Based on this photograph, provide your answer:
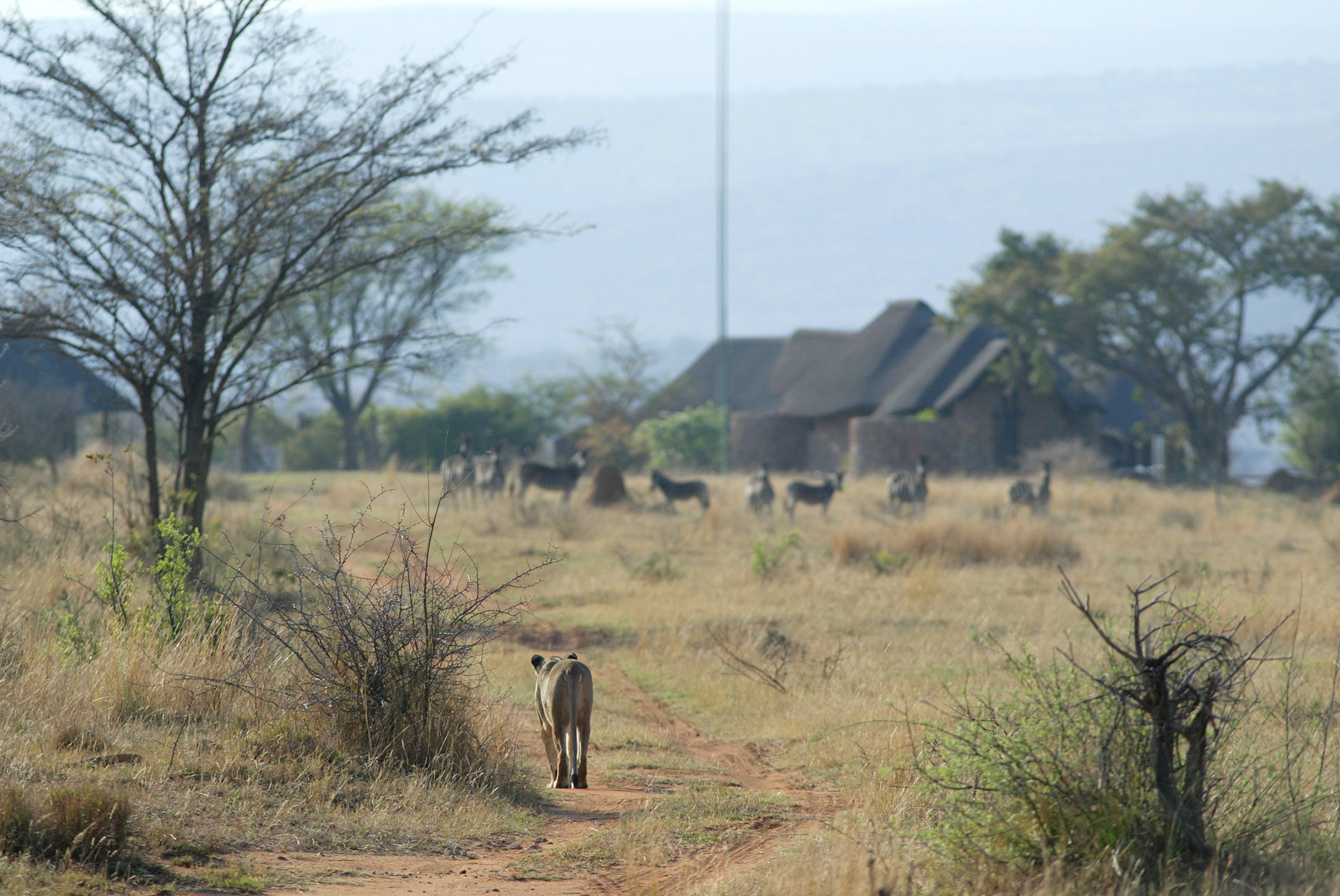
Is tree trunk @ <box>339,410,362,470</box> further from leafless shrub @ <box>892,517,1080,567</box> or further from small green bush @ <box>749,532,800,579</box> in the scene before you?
small green bush @ <box>749,532,800,579</box>

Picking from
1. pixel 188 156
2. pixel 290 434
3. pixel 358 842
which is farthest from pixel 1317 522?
pixel 290 434

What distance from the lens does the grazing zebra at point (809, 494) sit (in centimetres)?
2634

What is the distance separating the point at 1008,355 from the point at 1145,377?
486cm

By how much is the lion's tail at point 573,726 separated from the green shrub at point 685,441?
39.3 m

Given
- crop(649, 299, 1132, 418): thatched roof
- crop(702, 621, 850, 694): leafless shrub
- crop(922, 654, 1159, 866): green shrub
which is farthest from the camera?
crop(649, 299, 1132, 418): thatched roof

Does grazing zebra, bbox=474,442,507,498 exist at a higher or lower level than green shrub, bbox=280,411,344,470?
lower

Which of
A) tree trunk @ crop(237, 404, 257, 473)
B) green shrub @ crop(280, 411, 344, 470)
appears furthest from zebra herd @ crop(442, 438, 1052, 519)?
green shrub @ crop(280, 411, 344, 470)

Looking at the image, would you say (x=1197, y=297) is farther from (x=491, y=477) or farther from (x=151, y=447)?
(x=151, y=447)

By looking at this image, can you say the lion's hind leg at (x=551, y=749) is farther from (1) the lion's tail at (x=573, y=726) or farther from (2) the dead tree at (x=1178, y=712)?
(2) the dead tree at (x=1178, y=712)

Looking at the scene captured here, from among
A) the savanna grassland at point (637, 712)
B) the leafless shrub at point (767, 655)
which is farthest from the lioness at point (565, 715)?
the leafless shrub at point (767, 655)

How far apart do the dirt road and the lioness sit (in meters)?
0.15

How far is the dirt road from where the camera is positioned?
5105 millimetres

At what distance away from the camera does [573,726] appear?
6.84 m

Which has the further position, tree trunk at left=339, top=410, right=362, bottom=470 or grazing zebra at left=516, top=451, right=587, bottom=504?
tree trunk at left=339, top=410, right=362, bottom=470
